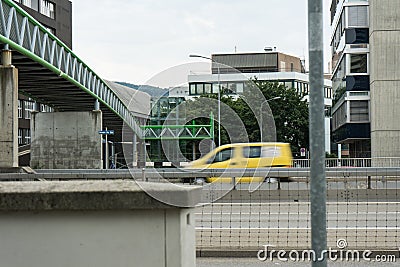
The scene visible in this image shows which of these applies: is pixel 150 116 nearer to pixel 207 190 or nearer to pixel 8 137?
pixel 207 190

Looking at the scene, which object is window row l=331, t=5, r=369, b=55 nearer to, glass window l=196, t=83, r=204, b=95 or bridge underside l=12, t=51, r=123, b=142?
bridge underside l=12, t=51, r=123, b=142

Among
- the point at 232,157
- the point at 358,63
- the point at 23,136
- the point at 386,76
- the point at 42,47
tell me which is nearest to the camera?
the point at 232,157

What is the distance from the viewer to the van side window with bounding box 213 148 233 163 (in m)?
8.66

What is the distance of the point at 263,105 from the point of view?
287 inches

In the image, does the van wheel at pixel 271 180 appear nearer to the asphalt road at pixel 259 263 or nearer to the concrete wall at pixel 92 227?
the asphalt road at pixel 259 263

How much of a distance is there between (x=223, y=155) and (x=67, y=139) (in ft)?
144

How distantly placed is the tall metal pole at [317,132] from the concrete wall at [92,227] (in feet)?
3.47

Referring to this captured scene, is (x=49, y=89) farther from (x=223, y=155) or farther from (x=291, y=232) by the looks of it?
(x=223, y=155)

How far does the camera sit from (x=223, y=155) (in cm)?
907

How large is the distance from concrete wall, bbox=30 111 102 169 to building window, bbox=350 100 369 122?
1842cm

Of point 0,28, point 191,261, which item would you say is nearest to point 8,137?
point 0,28

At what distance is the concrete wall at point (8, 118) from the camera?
32.5 metres

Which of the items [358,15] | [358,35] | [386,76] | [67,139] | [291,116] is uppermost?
[358,15]

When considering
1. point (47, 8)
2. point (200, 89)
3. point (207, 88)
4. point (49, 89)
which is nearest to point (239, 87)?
point (200, 89)
